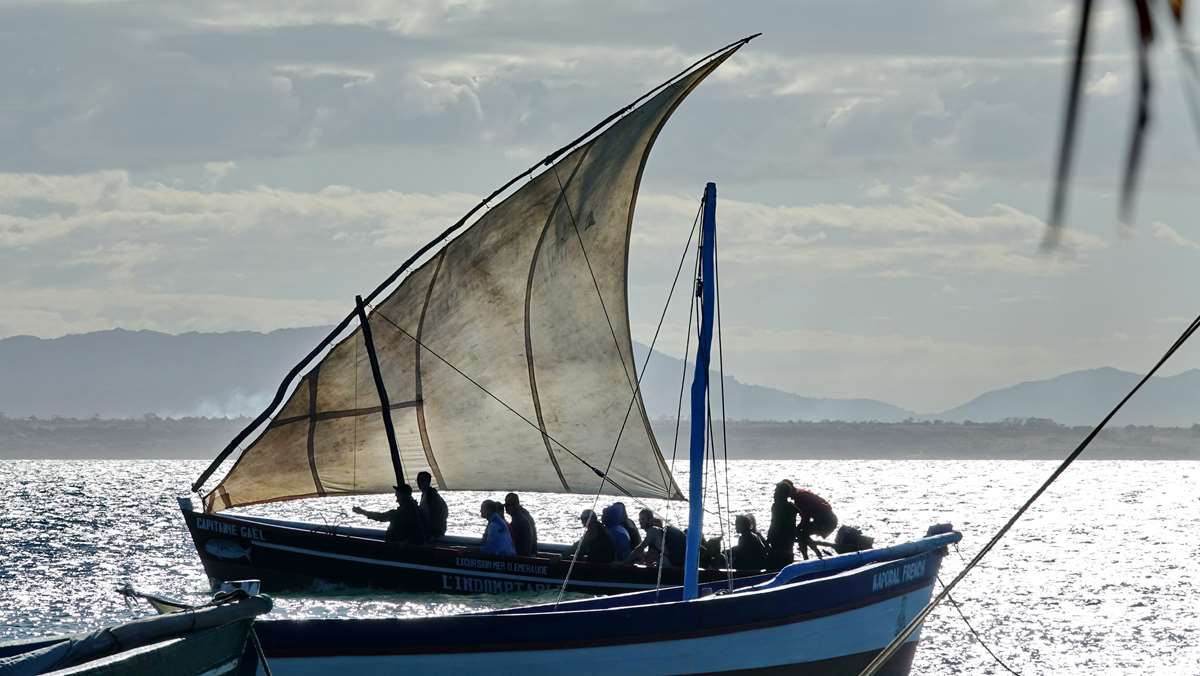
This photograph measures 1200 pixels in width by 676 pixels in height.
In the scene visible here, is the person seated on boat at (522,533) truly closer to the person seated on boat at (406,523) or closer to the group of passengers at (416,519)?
the group of passengers at (416,519)

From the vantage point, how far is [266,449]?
84.7ft

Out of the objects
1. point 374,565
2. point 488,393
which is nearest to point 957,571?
point 488,393

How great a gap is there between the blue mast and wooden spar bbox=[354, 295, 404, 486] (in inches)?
366

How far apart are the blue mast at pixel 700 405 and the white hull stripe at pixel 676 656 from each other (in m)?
0.91

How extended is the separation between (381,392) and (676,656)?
1139 centimetres

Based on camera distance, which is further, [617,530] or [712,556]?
[617,530]

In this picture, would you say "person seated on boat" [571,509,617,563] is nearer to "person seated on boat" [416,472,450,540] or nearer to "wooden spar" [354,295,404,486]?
"person seated on boat" [416,472,450,540]

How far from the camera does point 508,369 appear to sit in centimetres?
2548

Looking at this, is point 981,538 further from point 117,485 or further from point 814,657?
point 117,485

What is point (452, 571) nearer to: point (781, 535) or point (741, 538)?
point (741, 538)

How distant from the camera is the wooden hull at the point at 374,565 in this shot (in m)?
21.6

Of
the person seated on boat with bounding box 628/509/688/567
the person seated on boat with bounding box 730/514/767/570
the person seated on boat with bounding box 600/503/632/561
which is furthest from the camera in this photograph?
the person seated on boat with bounding box 600/503/632/561

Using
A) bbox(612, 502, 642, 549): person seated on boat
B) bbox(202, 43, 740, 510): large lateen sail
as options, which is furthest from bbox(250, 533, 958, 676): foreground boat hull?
bbox(202, 43, 740, 510): large lateen sail

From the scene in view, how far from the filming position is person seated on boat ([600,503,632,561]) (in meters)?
22.1
